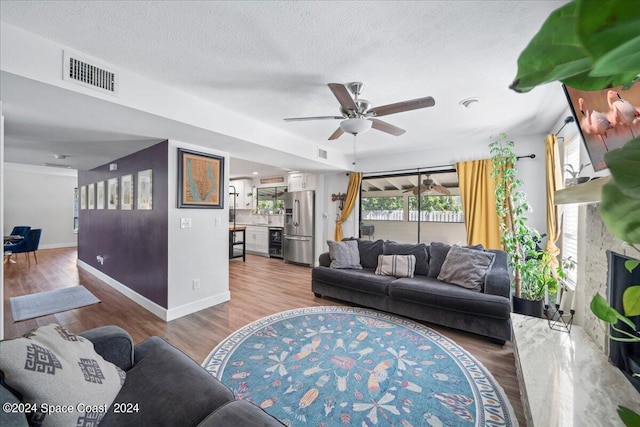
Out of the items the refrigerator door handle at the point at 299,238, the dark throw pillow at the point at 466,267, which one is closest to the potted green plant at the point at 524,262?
the dark throw pillow at the point at 466,267

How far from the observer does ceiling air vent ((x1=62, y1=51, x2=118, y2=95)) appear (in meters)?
1.88

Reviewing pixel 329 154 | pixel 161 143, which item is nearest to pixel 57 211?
pixel 161 143

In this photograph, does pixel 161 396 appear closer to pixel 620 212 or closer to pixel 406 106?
pixel 620 212

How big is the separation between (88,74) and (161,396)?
2.18m

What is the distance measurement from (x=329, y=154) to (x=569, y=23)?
15.7 feet

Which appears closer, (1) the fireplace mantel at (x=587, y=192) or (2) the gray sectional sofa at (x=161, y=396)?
(1) the fireplace mantel at (x=587, y=192)

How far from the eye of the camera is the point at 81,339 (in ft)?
4.66

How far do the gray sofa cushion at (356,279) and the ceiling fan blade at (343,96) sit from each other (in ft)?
6.88

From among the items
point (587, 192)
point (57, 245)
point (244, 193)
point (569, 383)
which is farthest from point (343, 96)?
point (57, 245)

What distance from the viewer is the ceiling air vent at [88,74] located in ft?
6.17

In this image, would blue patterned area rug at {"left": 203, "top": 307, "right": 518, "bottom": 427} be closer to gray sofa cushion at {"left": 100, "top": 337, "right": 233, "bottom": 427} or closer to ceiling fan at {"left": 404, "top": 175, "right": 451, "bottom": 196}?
gray sofa cushion at {"left": 100, "top": 337, "right": 233, "bottom": 427}

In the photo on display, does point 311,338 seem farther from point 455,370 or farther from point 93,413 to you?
point 93,413

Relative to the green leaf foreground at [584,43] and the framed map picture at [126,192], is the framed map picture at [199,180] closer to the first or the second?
the framed map picture at [126,192]

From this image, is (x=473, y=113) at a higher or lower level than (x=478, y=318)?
higher
